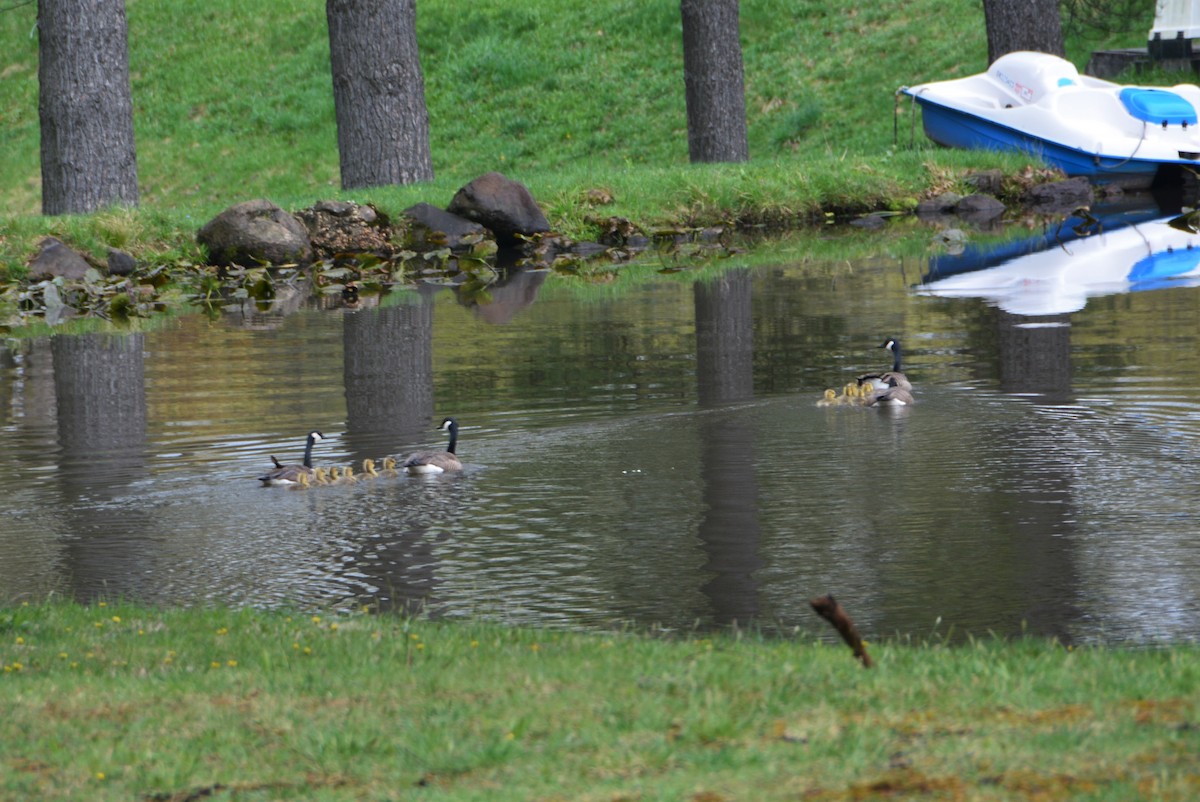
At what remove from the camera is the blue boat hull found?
30734mm

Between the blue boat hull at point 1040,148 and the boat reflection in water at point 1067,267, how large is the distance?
4.43 m

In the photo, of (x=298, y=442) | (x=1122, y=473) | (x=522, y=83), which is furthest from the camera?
(x=522, y=83)

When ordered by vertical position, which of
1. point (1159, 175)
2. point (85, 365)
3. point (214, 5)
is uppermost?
point (214, 5)

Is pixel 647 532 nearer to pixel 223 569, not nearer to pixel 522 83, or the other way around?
pixel 223 569

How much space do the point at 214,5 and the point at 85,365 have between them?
3662 centimetres

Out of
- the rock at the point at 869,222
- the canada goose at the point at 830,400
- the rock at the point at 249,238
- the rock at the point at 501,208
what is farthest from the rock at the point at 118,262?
the canada goose at the point at 830,400

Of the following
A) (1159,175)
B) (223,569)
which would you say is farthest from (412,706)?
(1159,175)

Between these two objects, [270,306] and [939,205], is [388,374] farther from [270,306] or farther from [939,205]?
[939,205]

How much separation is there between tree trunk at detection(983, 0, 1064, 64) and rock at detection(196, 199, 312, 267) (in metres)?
14.9

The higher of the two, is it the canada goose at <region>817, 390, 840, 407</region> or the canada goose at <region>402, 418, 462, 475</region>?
the canada goose at <region>817, 390, 840, 407</region>

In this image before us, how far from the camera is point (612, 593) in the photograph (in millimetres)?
8859

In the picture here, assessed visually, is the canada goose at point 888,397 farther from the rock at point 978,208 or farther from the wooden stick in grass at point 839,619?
the rock at point 978,208

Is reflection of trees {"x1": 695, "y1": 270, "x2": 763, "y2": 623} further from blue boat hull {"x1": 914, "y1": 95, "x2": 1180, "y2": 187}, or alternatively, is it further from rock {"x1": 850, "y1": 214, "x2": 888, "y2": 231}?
blue boat hull {"x1": 914, "y1": 95, "x2": 1180, "y2": 187}

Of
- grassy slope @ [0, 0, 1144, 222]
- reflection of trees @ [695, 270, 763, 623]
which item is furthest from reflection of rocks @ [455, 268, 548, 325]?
grassy slope @ [0, 0, 1144, 222]
